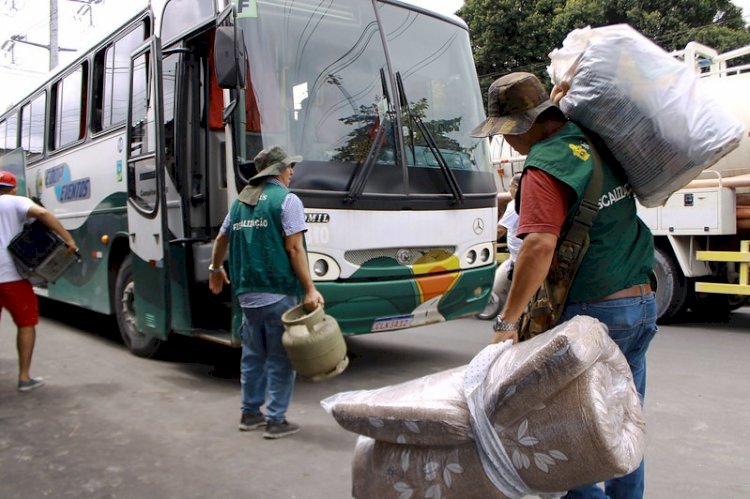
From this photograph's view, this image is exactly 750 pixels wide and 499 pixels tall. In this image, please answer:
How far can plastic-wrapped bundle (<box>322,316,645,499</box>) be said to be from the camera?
196 cm

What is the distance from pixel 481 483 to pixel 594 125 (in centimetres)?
126

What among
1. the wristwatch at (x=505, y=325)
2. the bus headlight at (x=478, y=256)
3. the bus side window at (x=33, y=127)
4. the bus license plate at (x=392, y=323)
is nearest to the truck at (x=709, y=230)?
the bus headlight at (x=478, y=256)

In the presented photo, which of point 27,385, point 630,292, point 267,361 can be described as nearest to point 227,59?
point 267,361

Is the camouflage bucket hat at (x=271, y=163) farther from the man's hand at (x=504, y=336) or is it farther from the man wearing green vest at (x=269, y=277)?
the man's hand at (x=504, y=336)

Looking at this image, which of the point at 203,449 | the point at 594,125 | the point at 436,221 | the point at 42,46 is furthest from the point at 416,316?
the point at 42,46

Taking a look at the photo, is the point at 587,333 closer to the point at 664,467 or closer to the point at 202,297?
the point at 664,467

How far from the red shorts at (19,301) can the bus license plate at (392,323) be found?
9.07 ft

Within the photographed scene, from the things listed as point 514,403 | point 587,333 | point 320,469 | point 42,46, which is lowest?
point 320,469

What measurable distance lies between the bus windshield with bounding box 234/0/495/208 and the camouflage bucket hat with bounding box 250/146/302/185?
0.52 m

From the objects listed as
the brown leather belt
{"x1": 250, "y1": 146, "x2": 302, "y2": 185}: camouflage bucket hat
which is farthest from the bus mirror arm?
the brown leather belt

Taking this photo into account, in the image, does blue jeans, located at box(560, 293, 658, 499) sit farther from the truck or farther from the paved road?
the truck

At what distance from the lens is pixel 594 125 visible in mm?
Result: 2475

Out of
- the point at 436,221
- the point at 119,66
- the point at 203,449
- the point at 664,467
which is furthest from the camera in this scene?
the point at 119,66

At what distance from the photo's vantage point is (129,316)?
23.1ft
